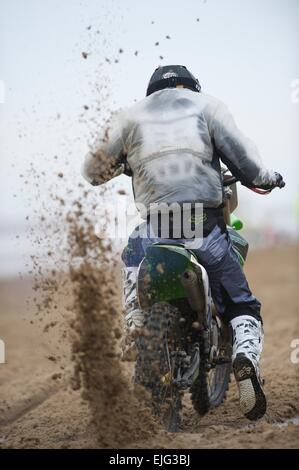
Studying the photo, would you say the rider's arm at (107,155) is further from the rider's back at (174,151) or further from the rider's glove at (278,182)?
the rider's glove at (278,182)

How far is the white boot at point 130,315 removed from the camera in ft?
13.2

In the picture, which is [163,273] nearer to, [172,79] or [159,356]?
[159,356]

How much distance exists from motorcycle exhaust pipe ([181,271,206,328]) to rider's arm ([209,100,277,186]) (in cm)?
77

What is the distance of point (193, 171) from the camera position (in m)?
4.24

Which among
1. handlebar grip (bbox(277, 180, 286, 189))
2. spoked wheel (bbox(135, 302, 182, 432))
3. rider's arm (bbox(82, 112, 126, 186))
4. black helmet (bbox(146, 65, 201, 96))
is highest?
black helmet (bbox(146, 65, 201, 96))

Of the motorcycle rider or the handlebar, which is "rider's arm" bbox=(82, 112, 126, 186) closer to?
the motorcycle rider

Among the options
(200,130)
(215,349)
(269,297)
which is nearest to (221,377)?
(215,349)

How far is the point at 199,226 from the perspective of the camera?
427cm

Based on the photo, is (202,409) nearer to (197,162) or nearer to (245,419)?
(245,419)

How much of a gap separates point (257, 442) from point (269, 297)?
10.2m

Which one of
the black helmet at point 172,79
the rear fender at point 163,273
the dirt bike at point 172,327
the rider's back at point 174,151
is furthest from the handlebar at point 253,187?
the rear fender at point 163,273

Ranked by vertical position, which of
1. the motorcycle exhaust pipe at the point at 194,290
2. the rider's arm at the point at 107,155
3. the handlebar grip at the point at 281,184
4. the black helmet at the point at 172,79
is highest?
the black helmet at the point at 172,79

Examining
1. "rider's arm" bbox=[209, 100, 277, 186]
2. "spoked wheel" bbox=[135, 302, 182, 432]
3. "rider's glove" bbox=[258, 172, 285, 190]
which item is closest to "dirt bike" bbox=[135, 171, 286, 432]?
"spoked wheel" bbox=[135, 302, 182, 432]

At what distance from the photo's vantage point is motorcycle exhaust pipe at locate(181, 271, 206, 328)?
3953 millimetres
